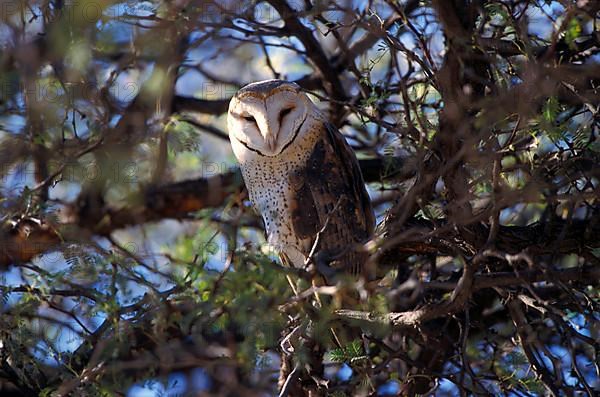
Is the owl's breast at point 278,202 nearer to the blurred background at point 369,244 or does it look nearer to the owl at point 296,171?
the owl at point 296,171

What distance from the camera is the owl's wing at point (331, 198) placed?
11.7ft

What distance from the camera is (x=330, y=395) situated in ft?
9.31

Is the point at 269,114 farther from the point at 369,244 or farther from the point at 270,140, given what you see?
the point at 369,244

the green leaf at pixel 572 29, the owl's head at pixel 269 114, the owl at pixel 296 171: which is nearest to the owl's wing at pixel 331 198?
the owl at pixel 296 171

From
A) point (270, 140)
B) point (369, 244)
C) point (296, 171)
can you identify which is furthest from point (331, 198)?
point (369, 244)

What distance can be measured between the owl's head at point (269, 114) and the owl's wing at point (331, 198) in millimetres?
154

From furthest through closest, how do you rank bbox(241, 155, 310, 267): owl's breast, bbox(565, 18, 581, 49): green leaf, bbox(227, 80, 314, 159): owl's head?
bbox(241, 155, 310, 267): owl's breast
bbox(227, 80, 314, 159): owl's head
bbox(565, 18, 581, 49): green leaf

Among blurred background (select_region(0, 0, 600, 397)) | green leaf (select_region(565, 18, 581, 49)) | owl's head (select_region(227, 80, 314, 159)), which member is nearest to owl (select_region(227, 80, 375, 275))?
owl's head (select_region(227, 80, 314, 159))

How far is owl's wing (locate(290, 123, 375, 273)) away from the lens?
358 centimetres

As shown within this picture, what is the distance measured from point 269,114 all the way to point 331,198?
0.45 metres

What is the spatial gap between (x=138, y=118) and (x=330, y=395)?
4.20ft

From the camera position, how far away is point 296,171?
145 inches

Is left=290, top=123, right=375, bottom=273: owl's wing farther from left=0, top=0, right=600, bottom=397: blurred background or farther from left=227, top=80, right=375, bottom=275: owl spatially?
left=0, top=0, right=600, bottom=397: blurred background

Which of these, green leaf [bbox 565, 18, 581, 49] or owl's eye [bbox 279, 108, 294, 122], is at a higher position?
green leaf [bbox 565, 18, 581, 49]
